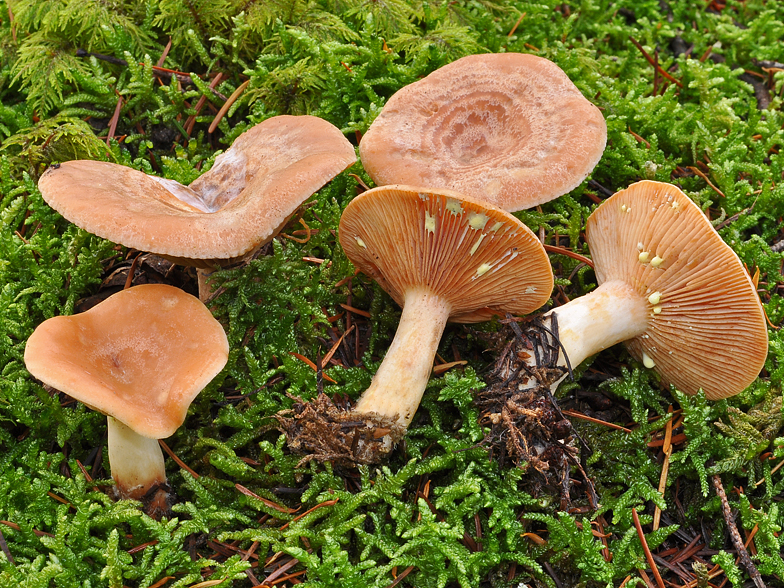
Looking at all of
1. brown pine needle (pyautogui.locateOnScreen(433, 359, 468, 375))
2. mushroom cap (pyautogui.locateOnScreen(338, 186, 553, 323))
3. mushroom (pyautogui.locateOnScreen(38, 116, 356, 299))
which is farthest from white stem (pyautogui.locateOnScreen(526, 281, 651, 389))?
mushroom (pyautogui.locateOnScreen(38, 116, 356, 299))

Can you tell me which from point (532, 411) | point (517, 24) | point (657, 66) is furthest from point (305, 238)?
point (657, 66)

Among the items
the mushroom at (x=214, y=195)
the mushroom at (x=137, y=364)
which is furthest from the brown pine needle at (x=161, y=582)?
the mushroom at (x=214, y=195)

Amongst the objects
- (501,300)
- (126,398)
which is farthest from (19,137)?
(501,300)

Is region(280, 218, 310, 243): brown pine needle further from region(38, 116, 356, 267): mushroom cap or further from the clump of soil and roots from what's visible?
the clump of soil and roots

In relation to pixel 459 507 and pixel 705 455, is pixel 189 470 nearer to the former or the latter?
pixel 459 507

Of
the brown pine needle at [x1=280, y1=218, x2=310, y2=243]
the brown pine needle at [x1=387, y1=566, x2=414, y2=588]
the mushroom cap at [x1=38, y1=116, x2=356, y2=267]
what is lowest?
the brown pine needle at [x1=387, y1=566, x2=414, y2=588]

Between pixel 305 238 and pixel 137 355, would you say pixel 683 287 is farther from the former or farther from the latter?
pixel 137 355
